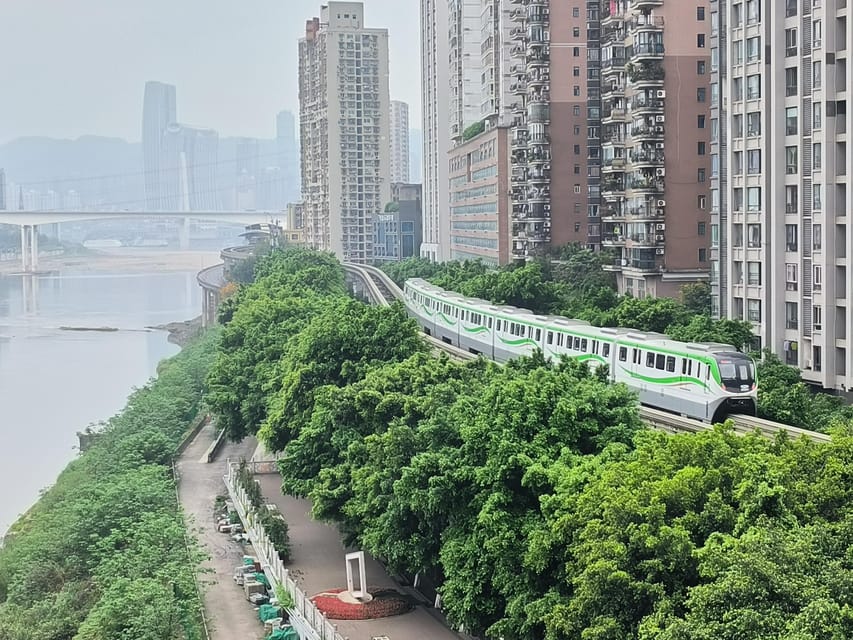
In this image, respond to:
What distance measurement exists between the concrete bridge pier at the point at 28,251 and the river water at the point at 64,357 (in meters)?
1.19

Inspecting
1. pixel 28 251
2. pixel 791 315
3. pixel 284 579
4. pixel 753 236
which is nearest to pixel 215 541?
pixel 284 579

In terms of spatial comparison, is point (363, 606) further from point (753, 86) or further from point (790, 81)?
point (753, 86)

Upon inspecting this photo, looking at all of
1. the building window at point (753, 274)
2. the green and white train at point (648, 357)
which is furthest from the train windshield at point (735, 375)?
the building window at point (753, 274)

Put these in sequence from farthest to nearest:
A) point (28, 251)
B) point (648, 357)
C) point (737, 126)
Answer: point (28, 251), point (737, 126), point (648, 357)

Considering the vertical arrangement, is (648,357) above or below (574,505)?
above

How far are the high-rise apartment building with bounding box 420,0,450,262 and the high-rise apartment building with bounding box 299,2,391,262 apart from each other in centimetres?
724

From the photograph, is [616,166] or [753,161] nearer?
[753,161]

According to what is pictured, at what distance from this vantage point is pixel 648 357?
15.3m

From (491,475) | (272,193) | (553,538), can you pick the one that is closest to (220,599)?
(491,475)

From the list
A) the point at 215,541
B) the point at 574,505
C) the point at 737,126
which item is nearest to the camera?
the point at 574,505

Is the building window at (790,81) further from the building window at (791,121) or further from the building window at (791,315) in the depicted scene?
the building window at (791,315)

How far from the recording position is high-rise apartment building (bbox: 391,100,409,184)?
9962 cm

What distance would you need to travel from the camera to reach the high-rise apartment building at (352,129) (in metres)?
66.9

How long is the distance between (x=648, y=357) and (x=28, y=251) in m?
67.9
